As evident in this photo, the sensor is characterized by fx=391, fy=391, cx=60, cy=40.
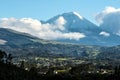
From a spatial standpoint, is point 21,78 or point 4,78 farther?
point 21,78

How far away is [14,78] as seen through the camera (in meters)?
193

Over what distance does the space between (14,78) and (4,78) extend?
11.0 meters

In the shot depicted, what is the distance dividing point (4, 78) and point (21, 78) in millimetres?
18188

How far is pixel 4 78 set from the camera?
598ft

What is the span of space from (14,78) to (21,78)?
7.22 m

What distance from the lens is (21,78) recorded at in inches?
7844
